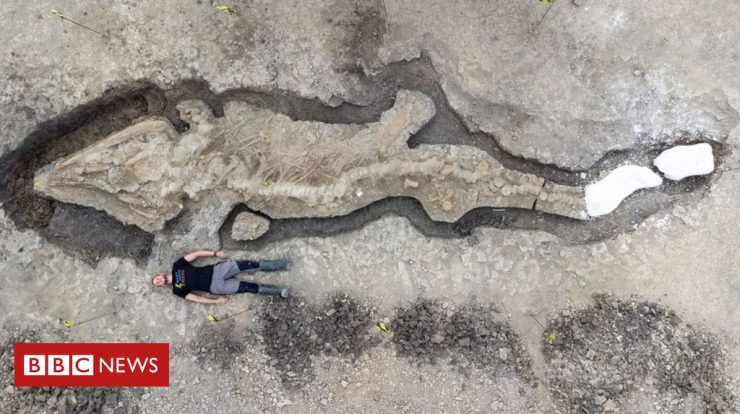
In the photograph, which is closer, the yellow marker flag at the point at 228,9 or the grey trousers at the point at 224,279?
the grey trousers at the point at 224,279

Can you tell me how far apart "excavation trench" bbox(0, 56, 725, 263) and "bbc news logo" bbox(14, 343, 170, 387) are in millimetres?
910

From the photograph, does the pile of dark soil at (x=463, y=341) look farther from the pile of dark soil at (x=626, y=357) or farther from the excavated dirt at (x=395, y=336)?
the pile of dark soil at (x=626, y=357)

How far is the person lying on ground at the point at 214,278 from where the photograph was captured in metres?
4.93

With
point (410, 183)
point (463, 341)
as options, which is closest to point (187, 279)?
point (410, 183)

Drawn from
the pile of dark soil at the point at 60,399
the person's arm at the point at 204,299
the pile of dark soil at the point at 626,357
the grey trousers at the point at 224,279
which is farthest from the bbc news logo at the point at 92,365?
the pile of dark soil at the point at 626,357

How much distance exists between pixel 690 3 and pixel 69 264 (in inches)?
275

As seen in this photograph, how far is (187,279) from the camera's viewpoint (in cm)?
492

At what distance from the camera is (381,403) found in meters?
4.89

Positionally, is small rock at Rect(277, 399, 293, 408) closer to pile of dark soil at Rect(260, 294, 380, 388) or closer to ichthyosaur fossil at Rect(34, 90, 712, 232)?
pile of dark soil at Rect(260, 294, 380, 388)

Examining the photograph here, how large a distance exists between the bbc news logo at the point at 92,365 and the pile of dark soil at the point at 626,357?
3925 millimetres

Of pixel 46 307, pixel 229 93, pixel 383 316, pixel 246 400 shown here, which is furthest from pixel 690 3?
pixel 46 307

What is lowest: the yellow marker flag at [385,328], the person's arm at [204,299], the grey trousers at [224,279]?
the yellow marker flag at [385,328]

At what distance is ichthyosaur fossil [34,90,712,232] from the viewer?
5.07m

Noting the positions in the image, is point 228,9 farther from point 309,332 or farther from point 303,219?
point 309,332
